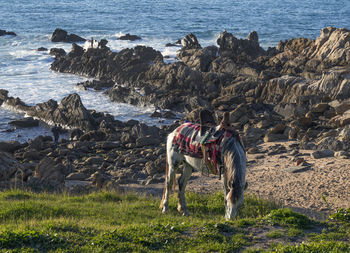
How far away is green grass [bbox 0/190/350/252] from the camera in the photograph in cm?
931

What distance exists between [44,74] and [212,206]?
1396 inches

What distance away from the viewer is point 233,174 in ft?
35.8

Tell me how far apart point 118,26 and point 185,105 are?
45.8 meters

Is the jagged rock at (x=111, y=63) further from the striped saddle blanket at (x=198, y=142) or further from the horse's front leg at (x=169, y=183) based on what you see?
the striped saddle blanket at (x=198, y=142)

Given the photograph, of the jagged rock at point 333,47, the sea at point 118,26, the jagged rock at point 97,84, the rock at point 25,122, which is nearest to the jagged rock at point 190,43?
the sea at point 118,26

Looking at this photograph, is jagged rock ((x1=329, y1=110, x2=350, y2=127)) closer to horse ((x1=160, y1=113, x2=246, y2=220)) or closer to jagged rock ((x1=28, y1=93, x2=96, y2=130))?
horse ((x1=160, y1=113, x2=246, y2=220))

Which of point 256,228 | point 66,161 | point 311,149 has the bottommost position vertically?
point 66,161

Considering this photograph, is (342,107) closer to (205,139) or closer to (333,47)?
(333,47)

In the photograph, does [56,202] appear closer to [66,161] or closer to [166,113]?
[66,161]

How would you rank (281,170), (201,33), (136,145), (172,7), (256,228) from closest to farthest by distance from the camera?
(256,228), (281,170), (136,145), (201,33), (172,7)

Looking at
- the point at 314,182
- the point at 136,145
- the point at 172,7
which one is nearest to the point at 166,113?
the point at 136,145

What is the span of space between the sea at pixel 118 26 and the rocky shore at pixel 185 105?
194cm

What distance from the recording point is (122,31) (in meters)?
71.1

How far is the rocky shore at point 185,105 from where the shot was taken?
70.8ft
